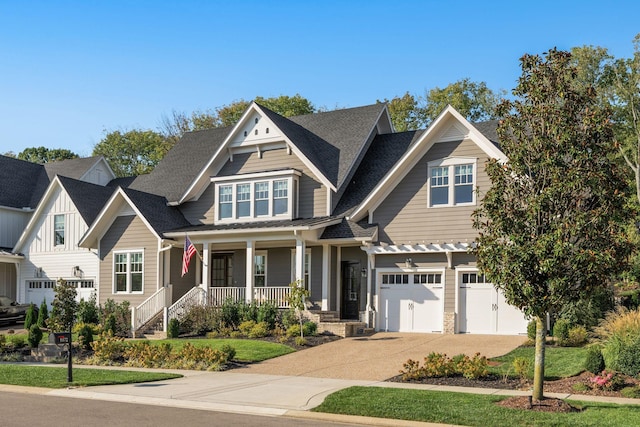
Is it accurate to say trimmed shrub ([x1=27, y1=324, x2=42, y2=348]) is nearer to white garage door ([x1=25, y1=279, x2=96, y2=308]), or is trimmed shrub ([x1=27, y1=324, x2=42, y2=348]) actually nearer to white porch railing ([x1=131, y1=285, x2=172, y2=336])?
white porch railing ([x1=131, y1=285, x2=172, y2=336])

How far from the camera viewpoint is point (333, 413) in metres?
12.9

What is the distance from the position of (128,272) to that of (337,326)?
10601 millimetres

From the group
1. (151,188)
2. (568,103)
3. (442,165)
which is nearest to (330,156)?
(442,165)

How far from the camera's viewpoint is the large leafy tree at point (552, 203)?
41.6ft

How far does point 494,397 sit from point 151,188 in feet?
79.2

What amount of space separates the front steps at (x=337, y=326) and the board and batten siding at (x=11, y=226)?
20.6m

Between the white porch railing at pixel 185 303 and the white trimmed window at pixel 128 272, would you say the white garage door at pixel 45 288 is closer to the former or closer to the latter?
the white trimmed window at pixel 128 272

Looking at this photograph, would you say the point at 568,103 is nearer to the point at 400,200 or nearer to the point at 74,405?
the point at 74,405

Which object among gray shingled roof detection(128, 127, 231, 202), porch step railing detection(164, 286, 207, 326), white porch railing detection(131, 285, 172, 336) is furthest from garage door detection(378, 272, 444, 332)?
gray shingled roof detection(128, 127, 231, 202)

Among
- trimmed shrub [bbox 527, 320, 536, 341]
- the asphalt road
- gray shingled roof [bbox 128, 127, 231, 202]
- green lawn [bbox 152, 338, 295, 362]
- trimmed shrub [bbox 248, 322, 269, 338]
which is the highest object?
gray shingled roof [bbox 128, 127, 231, 202]

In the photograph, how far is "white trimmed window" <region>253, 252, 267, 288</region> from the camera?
99.1 ft

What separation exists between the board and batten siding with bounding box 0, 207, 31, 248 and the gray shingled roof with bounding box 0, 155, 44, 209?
0.40m

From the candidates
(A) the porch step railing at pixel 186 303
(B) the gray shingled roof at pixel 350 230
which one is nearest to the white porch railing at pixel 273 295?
(A) the porch step railing at pixel 186 303

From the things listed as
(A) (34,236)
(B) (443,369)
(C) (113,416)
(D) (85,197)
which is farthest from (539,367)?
(A) (34,236)
